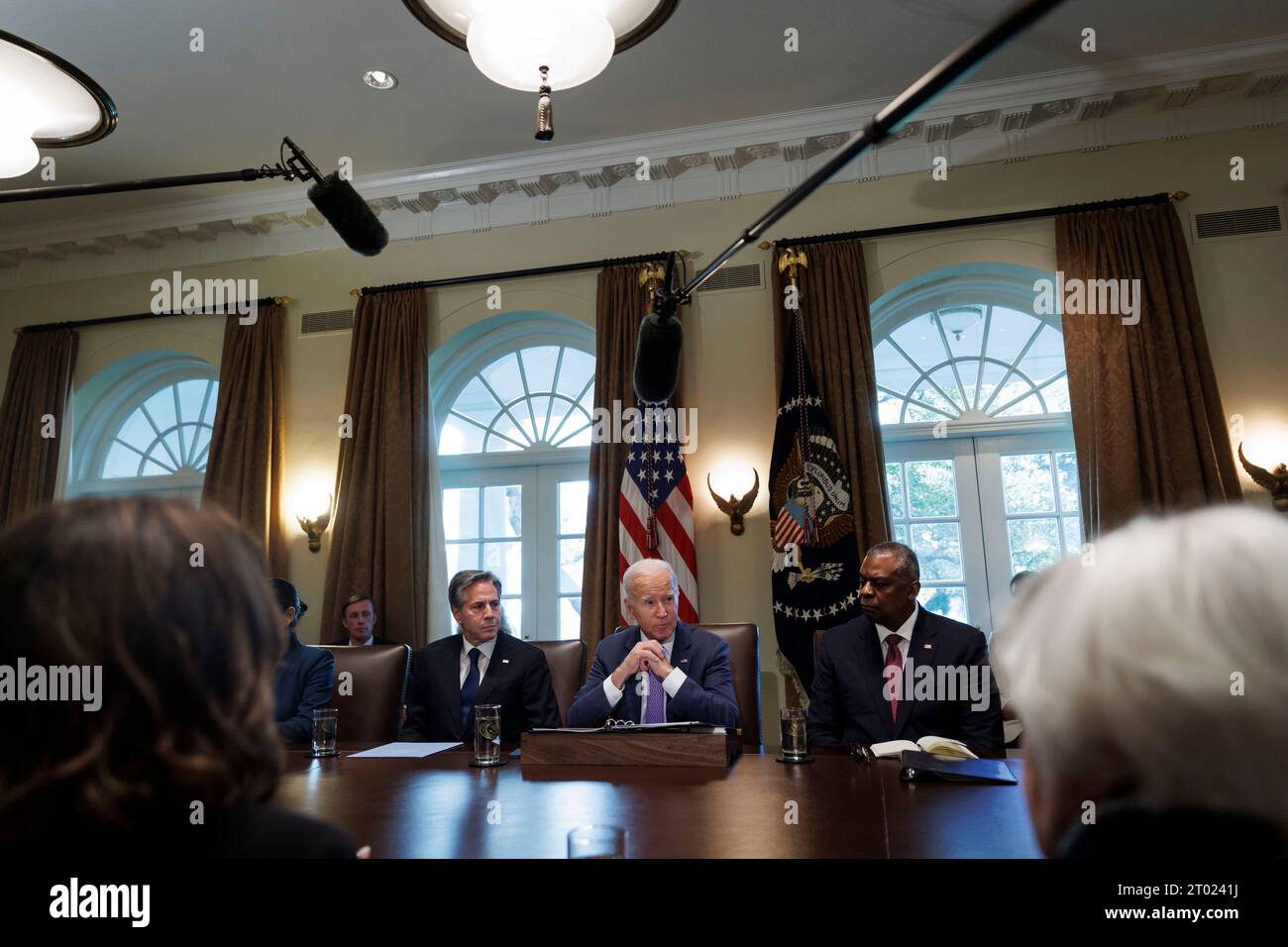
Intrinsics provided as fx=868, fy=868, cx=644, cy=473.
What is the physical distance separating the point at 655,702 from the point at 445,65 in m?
3.64

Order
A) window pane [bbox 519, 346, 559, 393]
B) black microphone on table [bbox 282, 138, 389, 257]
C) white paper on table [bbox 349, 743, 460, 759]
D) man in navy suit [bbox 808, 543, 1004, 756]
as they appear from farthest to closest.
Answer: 1. window pane [bbox 519, 346, 559, 393]
2. man in navy suit [bbox 808, 543, 1004, 756]
3. white paper on table [bbox 349, 743, 460, 759]
4. black microphone on table [bbox 282, 138, 389, 257]

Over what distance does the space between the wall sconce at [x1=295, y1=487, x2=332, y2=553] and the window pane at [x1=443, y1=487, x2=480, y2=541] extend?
793mm

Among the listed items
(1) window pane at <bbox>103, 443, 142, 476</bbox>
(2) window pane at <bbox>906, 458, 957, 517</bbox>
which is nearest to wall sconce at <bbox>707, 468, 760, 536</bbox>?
(2) window pane at <bbox>906, 458, 957, 517</bbox>

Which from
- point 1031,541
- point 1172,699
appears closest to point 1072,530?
point 1031,541

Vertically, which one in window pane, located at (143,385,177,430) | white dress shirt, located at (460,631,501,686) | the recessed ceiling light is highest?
the recessed ceiling light

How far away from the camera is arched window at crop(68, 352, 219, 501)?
6.69m

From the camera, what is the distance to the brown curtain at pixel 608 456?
5.19 m

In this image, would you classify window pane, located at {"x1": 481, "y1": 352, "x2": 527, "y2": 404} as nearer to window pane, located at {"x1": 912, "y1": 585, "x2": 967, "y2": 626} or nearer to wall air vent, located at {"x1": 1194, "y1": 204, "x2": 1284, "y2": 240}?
window pane, located at {"x1": 912, "y1": 585, "x2": 967, "y2": 626}

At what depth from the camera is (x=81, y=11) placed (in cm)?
437

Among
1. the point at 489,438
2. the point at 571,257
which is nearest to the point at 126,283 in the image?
the point at 489,438

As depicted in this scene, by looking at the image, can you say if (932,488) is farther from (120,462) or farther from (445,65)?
(120,462)

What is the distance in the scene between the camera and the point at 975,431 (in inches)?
210
